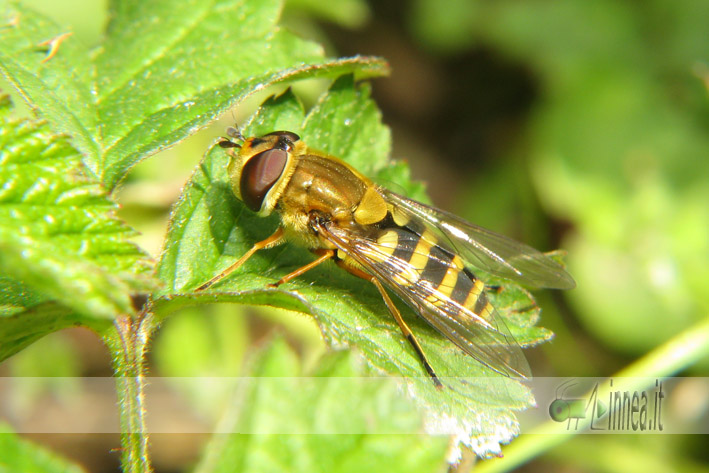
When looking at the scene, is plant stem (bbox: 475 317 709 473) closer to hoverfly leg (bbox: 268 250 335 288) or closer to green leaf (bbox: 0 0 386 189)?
hoverfly leg (bbox: 268 250 335 288)

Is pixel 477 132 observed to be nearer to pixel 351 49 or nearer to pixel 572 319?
pixel 351 49

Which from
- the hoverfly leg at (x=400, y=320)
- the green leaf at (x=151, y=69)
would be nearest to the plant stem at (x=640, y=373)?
the hoverfly leg at (x=400, y=320)

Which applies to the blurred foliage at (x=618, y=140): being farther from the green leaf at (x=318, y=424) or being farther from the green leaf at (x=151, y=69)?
the green leaf at (x=318, y=424)

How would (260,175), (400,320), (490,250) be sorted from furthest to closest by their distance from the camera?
(490,250)
(260,175)
(400,320)

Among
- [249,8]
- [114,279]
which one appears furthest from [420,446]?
[249,8]

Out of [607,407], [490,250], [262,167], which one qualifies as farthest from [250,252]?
[607,407]

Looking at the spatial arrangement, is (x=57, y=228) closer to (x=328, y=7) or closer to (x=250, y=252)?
(x=250, y=252)

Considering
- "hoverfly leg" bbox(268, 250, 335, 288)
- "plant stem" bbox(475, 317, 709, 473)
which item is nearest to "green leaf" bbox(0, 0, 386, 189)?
"hoverfly leg" bbox(268, 250, 335, 288)

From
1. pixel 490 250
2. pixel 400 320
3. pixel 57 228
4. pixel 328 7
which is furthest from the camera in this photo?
pixel 328 7
